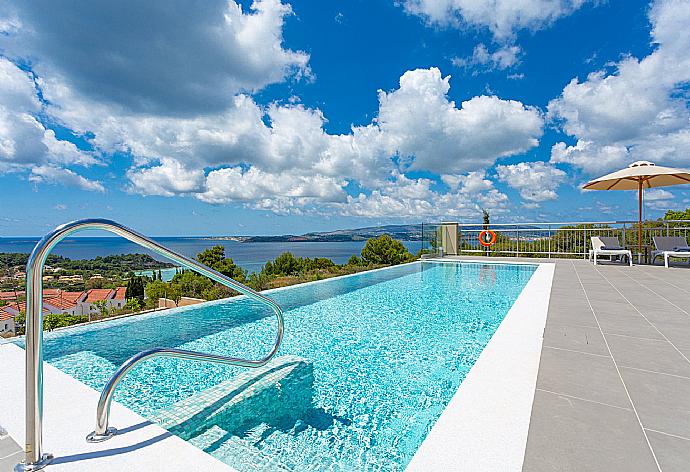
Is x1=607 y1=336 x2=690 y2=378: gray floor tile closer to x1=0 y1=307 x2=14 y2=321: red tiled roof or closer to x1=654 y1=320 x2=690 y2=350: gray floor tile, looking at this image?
x1=654 y1=320 x2=690 y2=350: gray floor tile

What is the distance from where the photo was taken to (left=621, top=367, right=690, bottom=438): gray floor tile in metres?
1.71

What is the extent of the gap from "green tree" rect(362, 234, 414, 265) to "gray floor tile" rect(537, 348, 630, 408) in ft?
39.1

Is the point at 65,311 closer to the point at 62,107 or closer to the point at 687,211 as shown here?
the point at 62,107

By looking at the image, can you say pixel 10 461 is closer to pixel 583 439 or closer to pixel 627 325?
pixel 583 439

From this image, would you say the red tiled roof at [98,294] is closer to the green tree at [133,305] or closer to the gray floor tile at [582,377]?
the green tree at [133,305]

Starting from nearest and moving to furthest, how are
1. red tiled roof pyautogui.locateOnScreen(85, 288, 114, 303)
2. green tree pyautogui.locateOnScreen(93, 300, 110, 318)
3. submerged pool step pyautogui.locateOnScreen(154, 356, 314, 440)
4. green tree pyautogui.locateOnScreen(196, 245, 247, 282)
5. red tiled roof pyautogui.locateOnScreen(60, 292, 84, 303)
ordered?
submerged pool step pyautogui.locateOnScreen(154, 356, 314, 440) < red tiled roof pyautogui.locateOnScreen(60, 292, 84, 303) < green tree pyautogui.locateOnScreen(93, 300, 110, 318) < red tiled roof pyautogui.locateOnScreen(85, 288, 114, 303) < green tree pyautogui.locateOnScreen(196, 245, 247, 282)

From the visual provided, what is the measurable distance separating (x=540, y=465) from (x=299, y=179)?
965 inches

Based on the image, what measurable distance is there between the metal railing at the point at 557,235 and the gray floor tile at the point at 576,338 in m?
Result: 8.98

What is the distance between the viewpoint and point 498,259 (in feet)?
40.0

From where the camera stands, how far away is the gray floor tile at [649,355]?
2398mm

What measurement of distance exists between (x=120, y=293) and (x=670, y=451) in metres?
7.14

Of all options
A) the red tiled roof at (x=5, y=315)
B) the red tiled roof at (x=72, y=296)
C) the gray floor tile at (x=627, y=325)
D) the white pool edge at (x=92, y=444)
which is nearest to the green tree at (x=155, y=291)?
the red tiled roof at (x=72, y=296)

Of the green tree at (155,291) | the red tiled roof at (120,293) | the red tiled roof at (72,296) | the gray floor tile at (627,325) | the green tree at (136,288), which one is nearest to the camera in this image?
the gray floor tile at (627,325)

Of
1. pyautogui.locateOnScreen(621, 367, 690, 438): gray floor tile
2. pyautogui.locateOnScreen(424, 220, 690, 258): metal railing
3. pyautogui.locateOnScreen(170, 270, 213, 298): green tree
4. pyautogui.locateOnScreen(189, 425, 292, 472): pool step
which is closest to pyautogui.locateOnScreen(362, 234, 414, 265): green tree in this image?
pyautogui.locateOnScreen(424, 220, 690, 258): metal railing
